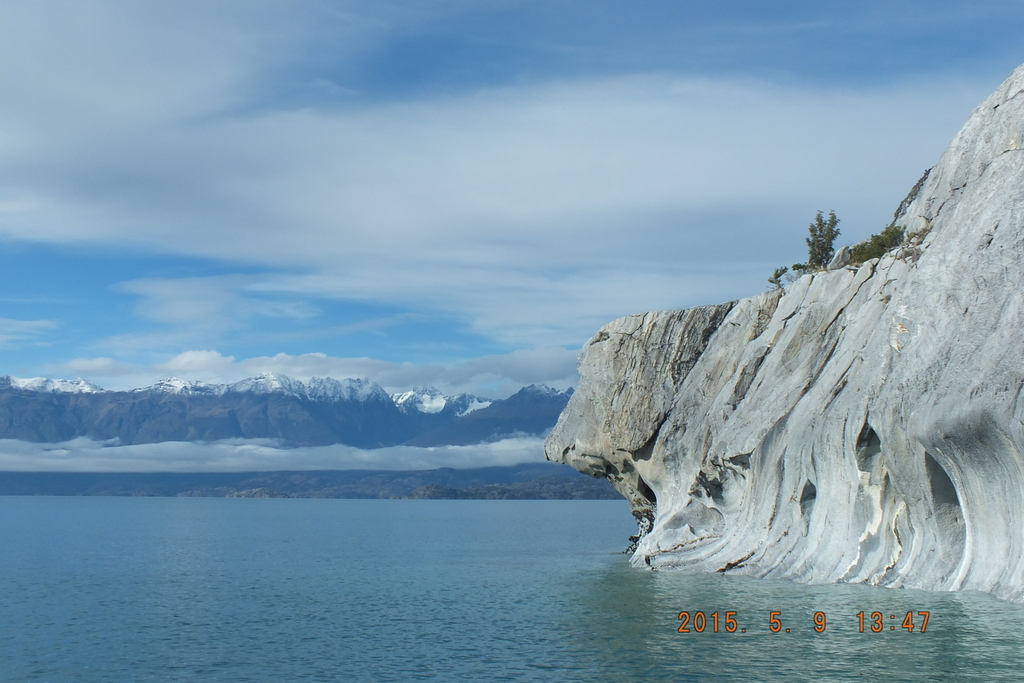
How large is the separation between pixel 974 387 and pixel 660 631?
45.9 feet

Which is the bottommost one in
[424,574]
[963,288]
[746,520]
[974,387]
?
[424,574]

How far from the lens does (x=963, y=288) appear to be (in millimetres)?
36719

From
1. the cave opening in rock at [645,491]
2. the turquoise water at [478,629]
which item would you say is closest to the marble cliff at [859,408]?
the cave opening in rock at [645,491]

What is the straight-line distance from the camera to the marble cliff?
34.5 metres

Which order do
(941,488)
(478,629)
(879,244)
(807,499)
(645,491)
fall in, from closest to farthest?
(941,488) < (478,629) < (807,499) < (879,244) < (645,491)

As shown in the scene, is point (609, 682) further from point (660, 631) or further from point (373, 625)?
point (373, 625)

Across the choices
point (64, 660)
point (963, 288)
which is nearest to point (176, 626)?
point (64, 660)
